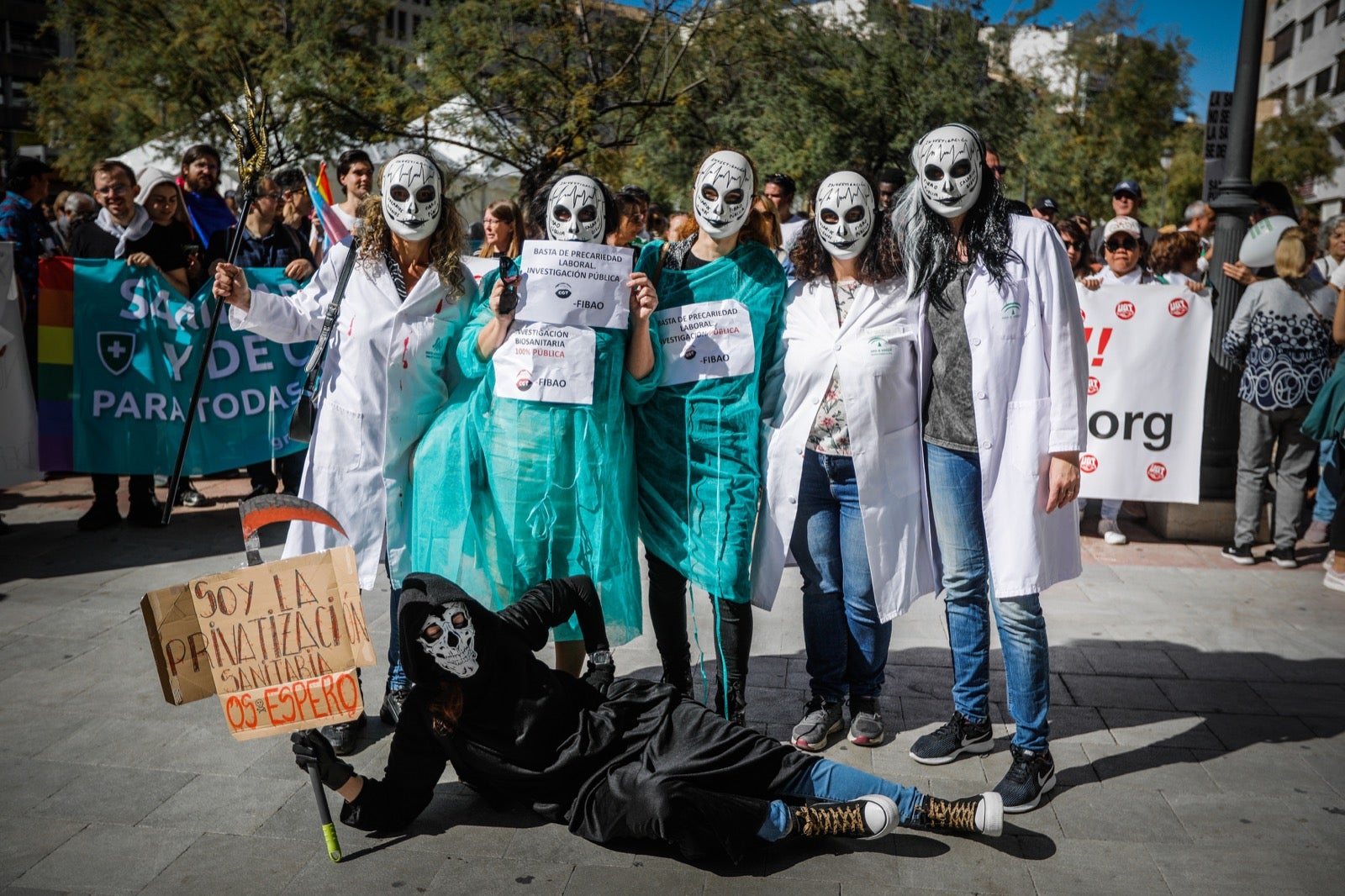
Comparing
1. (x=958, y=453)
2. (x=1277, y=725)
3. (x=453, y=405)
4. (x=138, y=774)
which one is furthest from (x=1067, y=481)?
(x=138, y=774)

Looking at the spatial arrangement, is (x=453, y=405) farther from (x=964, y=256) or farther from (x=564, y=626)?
(x=964, y=256)

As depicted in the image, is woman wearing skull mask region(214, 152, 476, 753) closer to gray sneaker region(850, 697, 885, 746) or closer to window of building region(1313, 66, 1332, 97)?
gray sneaker region(850, 697, 885, 746)

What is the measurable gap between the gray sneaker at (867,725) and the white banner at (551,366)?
147 centimetres

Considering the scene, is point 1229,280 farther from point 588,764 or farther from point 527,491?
point 588,764

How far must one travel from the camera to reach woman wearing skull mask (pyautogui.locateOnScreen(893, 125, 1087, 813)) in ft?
11.0

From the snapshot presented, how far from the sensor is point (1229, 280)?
6.88 m

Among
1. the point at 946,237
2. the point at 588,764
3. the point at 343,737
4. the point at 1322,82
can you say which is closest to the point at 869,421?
the point at 946,237

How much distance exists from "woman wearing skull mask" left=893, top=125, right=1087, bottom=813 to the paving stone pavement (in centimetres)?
36

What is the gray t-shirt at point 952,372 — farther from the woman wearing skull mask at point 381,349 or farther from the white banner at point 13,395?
the white banner at point 13,395

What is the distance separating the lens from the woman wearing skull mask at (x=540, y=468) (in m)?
3.60

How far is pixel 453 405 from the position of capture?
378cm

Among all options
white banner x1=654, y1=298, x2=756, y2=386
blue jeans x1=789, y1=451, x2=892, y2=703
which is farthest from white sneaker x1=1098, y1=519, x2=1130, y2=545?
white banner x1=654, y1=298, x2=756, y2=386

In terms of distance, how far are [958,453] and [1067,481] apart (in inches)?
13.7

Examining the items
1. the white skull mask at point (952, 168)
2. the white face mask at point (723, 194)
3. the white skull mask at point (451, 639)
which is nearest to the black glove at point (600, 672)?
the white skull mask at point (451, 639)
